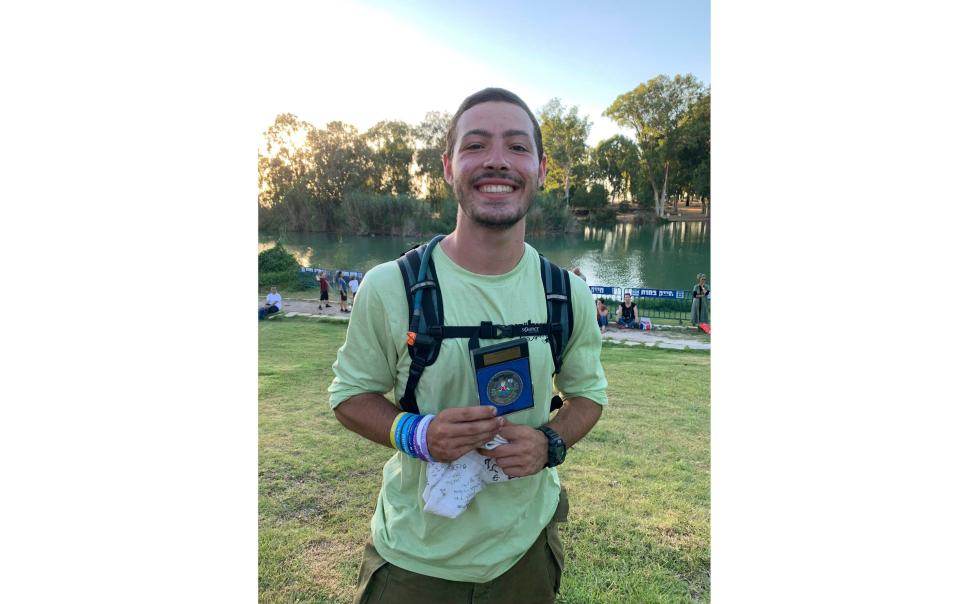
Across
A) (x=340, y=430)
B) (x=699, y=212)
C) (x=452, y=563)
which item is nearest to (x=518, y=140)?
(x=452, y=563)

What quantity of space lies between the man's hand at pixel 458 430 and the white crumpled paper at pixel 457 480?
71 millimetres

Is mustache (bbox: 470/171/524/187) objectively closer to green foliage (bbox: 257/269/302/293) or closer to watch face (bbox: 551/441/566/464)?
watch face (bbox: 551/441/566/464)

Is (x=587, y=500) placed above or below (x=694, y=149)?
below

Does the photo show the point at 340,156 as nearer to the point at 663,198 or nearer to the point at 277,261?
the point at 277,261

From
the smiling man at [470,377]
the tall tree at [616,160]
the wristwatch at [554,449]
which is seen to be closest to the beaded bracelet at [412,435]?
the smiling man at [470,377]

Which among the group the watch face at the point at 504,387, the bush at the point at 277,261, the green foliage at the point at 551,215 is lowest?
the watch face at the point at 504,387

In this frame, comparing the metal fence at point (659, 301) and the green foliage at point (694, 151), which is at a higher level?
the green foliage at point (694, 151)

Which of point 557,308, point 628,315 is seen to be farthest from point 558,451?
point 628,315

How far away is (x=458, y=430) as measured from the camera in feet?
4.17

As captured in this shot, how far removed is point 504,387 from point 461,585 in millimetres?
593

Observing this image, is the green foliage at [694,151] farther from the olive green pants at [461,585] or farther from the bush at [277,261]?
the olive green pants at [461,585]

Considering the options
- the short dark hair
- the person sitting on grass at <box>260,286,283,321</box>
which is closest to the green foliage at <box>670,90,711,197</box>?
the person sitting on grass at <box>260,286,283,321</box>

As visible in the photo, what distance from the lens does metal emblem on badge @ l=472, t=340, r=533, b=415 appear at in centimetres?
129

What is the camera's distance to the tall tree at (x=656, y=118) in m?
18.1
